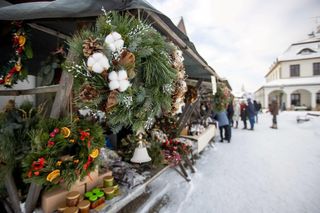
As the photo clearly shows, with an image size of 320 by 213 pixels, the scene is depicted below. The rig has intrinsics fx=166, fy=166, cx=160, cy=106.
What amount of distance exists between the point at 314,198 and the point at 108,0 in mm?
3926

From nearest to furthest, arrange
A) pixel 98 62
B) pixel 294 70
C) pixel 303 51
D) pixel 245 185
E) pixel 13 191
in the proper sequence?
pixel 98 62, pixel 13 191, pixel 245 185, pixel 294 70, pixel 303 51

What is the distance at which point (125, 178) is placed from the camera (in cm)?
200

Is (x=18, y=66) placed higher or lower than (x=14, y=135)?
higher

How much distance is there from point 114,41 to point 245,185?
3449 mm

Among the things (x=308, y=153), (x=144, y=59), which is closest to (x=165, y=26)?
(x=144, y=59)

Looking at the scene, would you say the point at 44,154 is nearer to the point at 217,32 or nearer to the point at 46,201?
the point at 46,201

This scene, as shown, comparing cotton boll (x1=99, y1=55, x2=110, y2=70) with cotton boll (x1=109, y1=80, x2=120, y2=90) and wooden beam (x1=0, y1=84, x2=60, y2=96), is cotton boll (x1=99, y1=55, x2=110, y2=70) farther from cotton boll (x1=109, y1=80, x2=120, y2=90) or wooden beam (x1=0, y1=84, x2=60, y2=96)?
wooden beam (x1=0, y1=84, x2=60, y2=96)

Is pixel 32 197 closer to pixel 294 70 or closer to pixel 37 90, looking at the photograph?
pixel 37 90

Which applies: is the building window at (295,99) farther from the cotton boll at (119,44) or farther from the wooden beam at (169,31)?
the cotton boll at (119,44)

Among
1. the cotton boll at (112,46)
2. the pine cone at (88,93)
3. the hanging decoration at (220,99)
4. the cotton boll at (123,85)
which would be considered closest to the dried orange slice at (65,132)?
the pine cone at (88,93)

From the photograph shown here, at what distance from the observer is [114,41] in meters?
Answer: 0.96

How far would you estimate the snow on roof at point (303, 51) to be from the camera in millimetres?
22191

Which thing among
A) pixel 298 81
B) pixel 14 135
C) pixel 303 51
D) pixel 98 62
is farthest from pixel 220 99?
pixel 303 51

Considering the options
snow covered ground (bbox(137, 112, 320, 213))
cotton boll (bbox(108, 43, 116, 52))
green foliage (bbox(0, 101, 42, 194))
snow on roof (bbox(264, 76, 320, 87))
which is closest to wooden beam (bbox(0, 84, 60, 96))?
green foliage (bbox(0, 101, 42, 194))
